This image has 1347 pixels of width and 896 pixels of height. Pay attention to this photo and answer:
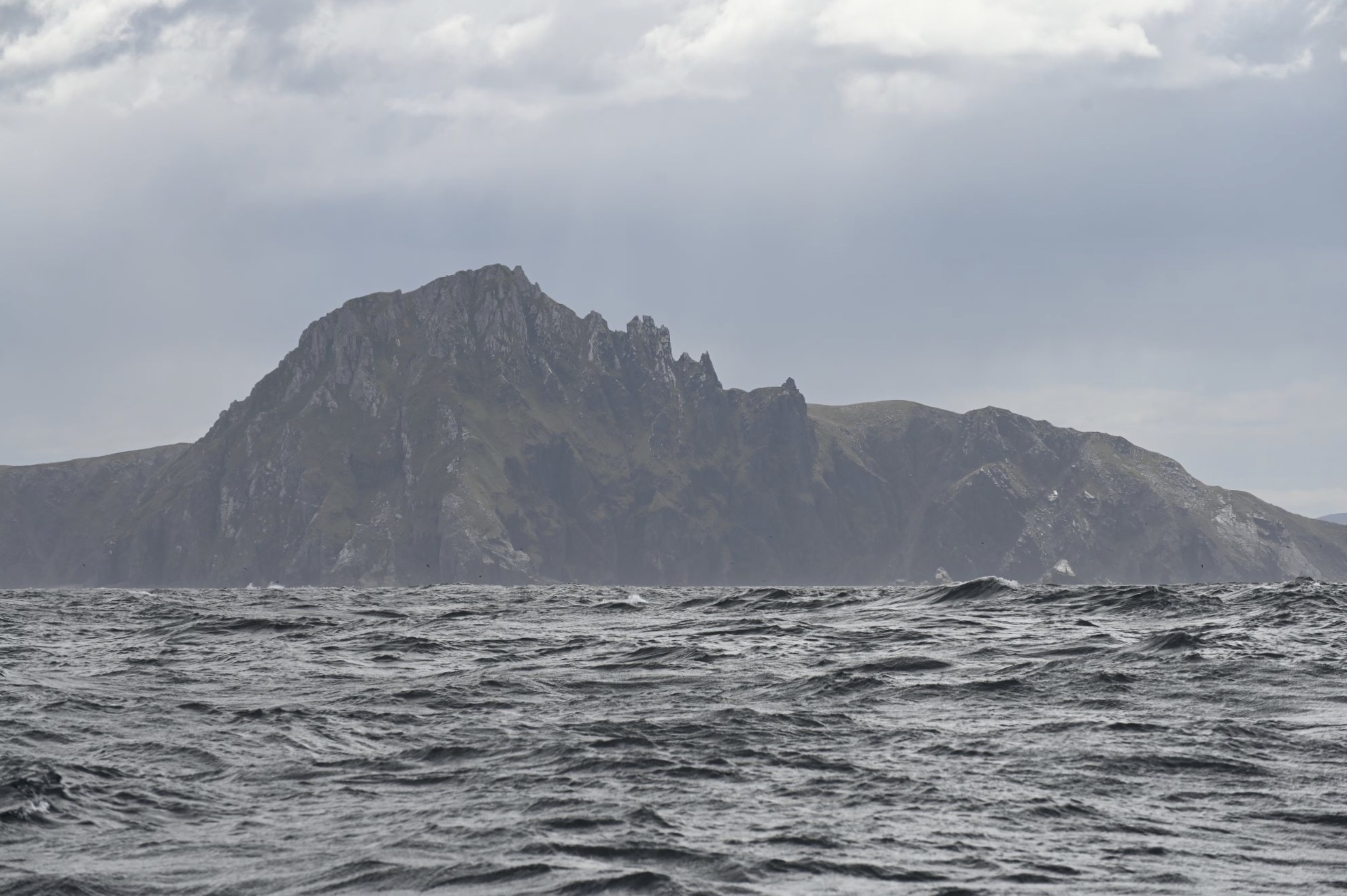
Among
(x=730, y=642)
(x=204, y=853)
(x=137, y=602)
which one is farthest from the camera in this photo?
(x=137, y=602)

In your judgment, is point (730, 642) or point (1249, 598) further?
point (1249, 598)

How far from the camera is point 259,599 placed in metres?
96.9

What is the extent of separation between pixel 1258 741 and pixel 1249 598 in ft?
123

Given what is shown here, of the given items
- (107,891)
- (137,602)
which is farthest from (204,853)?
(137,602)

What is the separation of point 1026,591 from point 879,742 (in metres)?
46.3

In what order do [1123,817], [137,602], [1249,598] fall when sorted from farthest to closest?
[137,602] < [1249,598] < [1123,817]

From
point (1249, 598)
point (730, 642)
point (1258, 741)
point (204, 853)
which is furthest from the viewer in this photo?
point (1249, 598)

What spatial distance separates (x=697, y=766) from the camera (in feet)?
65.4

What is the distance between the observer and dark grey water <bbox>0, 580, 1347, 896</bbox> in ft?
46.6

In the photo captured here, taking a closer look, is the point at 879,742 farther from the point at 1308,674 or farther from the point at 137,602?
the point at 137,602

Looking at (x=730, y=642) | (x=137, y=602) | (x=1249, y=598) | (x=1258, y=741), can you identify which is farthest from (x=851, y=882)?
(x=137, y=602)

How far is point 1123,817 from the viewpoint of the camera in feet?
53.7

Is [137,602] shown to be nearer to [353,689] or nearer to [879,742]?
[353,689]

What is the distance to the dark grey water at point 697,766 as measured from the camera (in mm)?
14195
